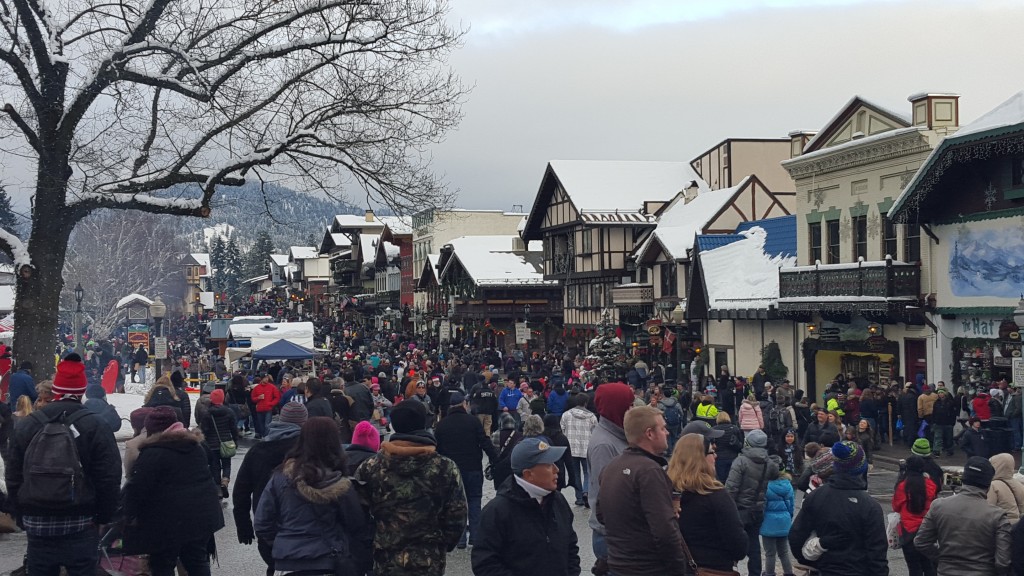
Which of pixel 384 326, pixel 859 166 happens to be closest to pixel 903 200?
pixel 859 166

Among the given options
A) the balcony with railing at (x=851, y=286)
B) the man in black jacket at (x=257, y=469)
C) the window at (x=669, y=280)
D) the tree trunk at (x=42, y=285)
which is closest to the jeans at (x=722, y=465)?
the man in black jacket at (x=257, y=469)

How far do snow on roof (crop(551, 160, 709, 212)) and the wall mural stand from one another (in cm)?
2432

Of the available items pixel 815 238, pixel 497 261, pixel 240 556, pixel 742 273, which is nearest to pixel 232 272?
pixel 497 261

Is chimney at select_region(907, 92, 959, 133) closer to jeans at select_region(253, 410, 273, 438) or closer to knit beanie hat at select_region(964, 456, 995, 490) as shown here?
jeans at select_region(253, 410, 273, 438)

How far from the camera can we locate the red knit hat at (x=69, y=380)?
7.26 meters

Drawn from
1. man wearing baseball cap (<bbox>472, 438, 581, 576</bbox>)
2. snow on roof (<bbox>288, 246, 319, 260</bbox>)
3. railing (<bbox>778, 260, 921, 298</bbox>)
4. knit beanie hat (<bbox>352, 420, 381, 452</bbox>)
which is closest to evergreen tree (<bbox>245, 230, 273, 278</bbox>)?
snow on roof (<bbox>288, 246, 319, 260</bbox>)

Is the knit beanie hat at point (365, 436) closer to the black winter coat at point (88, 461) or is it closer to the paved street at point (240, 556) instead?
the black winter coat at point (88, 461)

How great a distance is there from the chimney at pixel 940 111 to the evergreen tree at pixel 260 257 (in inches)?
5411

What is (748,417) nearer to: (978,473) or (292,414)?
(978,473)

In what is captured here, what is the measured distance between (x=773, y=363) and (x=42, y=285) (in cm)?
2136

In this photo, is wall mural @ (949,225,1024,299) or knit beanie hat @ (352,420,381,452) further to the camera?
wall mural @ (949,225,1024,299)

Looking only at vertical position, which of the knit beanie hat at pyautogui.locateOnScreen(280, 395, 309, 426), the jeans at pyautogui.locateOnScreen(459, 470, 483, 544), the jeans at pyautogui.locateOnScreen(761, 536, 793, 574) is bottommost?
the jeans at pyautogui.locateOnScreen(761, 536, 793, 574)

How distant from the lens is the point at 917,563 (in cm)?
866

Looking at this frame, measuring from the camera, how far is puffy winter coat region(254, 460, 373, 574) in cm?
617
